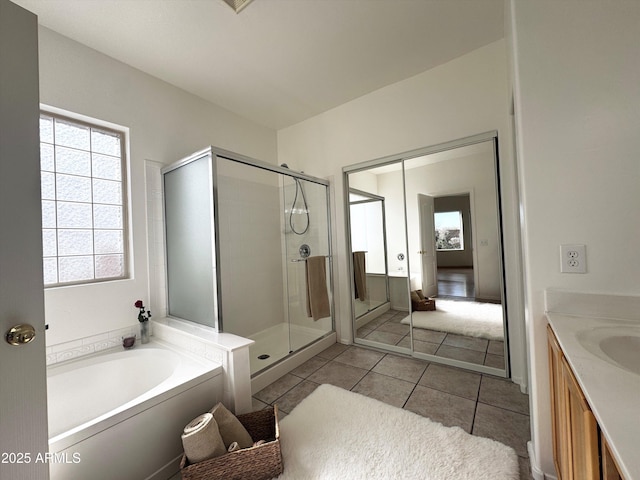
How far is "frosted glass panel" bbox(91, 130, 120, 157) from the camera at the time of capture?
2.03 metres

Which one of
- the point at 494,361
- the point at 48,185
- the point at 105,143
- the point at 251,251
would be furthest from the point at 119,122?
the point at 494,361

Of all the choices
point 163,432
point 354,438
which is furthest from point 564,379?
point 163,432

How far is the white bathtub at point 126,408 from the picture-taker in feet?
3.71

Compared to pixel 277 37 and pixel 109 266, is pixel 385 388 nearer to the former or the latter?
pixel 109 266

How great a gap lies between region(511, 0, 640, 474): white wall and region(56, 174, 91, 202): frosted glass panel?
2.87m

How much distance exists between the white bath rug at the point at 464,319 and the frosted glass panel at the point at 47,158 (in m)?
3.28

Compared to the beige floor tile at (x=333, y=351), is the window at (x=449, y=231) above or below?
above

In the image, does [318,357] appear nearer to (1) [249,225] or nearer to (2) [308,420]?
(2) [308,420]

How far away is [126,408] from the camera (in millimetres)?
1249

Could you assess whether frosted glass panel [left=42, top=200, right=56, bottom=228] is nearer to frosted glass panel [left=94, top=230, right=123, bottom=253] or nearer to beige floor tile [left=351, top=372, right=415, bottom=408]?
frosted glass panel [left=94, top=230, right=123, bottom=253]

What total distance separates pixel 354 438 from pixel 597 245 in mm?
1588

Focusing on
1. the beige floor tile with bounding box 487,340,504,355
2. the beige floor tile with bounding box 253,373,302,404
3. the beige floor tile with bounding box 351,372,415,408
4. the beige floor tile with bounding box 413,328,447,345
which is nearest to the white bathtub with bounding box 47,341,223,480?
the beige floor tile with bounding box 253,373,302,404

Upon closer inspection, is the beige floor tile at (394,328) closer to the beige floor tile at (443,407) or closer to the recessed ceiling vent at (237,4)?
the beige floor tile at (443,407)

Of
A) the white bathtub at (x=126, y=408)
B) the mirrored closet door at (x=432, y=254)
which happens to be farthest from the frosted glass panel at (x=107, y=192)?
the mirrored closet door at (x=432, y=254)
